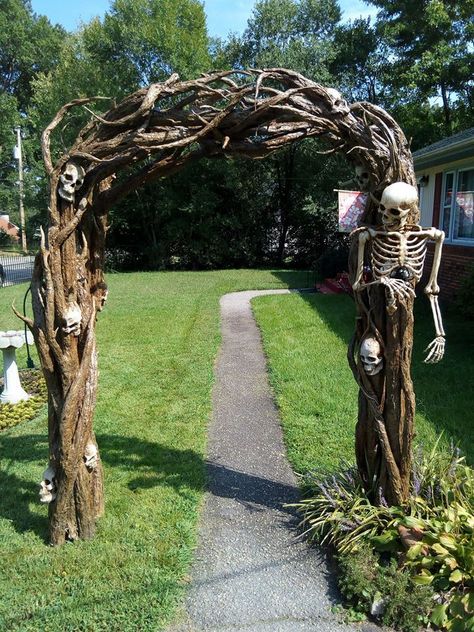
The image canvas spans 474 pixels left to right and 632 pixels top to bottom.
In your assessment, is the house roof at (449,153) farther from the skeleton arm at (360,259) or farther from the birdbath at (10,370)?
the birdbath at (10,370)

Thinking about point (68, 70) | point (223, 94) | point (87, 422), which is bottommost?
point (87, 422)

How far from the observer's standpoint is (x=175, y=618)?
8.70 ft

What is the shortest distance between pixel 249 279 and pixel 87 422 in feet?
47.3

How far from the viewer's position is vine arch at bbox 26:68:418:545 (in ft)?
9.09

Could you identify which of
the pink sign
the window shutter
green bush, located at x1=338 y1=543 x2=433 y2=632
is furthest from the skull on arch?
the window shutter

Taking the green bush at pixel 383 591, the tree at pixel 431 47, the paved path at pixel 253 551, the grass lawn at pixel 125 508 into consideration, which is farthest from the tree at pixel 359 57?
the green bush at pixel 383 591

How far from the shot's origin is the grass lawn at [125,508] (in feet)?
8.89

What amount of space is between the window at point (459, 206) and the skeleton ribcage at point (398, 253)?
330 inches

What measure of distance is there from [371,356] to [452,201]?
378 inches

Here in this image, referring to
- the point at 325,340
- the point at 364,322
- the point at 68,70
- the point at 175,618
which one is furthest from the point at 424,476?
the point at 68,70

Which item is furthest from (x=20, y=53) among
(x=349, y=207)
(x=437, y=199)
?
(x=349, y=207)

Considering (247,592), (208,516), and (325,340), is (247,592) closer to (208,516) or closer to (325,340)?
(208,516)

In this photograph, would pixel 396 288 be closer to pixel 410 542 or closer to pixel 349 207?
pixel 410 542

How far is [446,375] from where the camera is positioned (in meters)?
6.42
